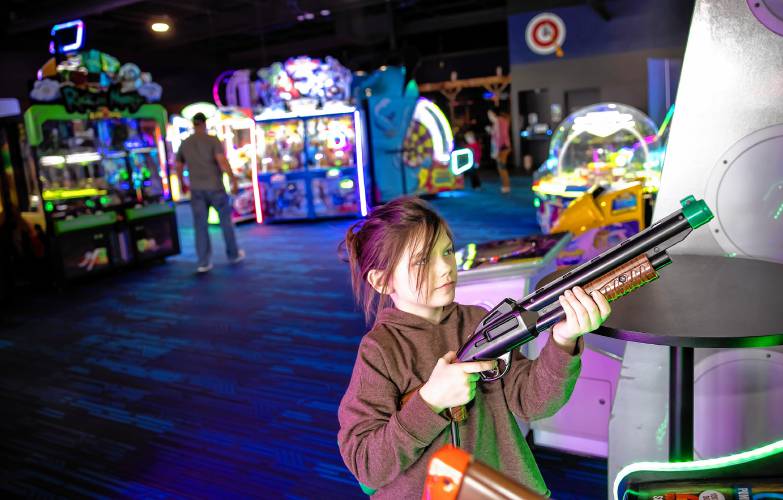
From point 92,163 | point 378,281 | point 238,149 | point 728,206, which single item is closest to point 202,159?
point 92,163

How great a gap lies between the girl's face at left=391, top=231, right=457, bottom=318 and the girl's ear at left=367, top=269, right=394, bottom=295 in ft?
0.08

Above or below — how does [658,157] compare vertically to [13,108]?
below

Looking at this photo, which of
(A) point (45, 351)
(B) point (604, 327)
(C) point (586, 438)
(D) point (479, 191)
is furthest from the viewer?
(D) point (479, 191)

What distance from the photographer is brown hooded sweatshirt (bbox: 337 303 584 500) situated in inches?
39.4

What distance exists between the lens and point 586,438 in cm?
240

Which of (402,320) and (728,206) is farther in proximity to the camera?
(728,206)

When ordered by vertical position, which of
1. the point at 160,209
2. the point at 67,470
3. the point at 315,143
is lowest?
the point at 67,470

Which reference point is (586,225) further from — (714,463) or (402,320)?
(402,320)

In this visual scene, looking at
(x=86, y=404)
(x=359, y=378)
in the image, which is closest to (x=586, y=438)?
(x=359, y=378)

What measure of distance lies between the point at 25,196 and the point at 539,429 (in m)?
5.40

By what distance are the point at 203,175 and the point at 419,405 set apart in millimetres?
5342

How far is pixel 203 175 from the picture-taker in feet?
19.4

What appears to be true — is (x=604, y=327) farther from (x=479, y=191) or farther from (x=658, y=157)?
(x=479, y=191)

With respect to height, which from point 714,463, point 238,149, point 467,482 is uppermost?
point 238,149
